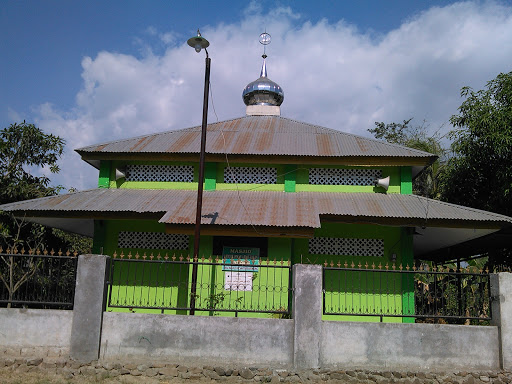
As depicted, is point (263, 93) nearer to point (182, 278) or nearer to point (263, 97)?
point (263, 97)

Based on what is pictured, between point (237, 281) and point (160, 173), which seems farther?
point (160, 173)

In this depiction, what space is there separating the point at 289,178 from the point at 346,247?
217 cm

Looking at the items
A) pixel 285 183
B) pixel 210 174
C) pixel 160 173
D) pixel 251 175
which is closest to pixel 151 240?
pixel 160 173

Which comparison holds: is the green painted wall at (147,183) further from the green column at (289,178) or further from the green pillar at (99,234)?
the green column at (289,178)

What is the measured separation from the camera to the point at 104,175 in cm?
1213

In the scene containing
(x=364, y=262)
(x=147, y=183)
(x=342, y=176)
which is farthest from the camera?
(x=147, y=183)

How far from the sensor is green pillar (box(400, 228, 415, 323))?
10.6 meters

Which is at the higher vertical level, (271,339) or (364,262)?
(364,262)

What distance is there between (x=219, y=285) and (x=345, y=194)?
3.79 m

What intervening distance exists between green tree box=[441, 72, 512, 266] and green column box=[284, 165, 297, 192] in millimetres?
5666

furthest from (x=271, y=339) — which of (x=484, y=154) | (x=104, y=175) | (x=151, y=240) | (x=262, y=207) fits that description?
(x=484, y=154)

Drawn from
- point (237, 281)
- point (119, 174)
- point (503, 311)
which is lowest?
point (503, 311)

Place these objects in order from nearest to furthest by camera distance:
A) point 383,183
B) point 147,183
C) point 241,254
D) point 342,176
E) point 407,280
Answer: point 241,254 → point 407,280 → point 383,183 → point 342,176 → point 147,183

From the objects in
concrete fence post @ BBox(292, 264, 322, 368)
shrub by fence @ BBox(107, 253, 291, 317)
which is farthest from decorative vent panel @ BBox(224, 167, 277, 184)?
concrete fence post @ BBox(292, 264, 322, 368)
